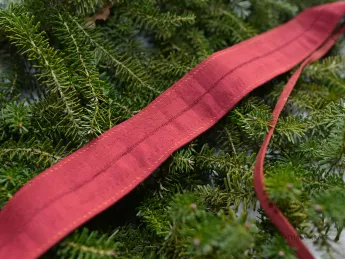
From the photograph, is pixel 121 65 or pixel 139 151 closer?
pixel 139 151

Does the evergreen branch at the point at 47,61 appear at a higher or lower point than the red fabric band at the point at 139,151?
higher

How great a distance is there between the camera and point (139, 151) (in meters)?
0.58

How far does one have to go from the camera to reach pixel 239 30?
2.64 ft

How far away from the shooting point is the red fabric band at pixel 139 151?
502mm

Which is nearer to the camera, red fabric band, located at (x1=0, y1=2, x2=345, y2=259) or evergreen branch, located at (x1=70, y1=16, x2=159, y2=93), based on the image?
red fabric band, located at (x1=0, y1=2, x2=345, y2=259)

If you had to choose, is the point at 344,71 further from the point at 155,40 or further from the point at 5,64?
the point at 5,64

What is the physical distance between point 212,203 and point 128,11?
391mm

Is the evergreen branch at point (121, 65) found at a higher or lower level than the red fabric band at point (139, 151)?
higher

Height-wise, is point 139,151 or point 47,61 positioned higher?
point 47,61

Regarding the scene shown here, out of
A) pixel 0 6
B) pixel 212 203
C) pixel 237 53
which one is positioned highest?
pixel 0 6

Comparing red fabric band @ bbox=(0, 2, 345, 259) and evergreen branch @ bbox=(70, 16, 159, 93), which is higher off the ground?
evergreen branch @ bbox=(70, 16, 159, 93)

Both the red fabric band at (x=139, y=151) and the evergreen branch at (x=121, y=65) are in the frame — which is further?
the evergreen branch at (x=121, y=65)

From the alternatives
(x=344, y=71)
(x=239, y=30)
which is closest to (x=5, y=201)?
(x=239, y=30)

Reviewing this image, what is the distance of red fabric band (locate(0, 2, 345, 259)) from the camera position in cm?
50
